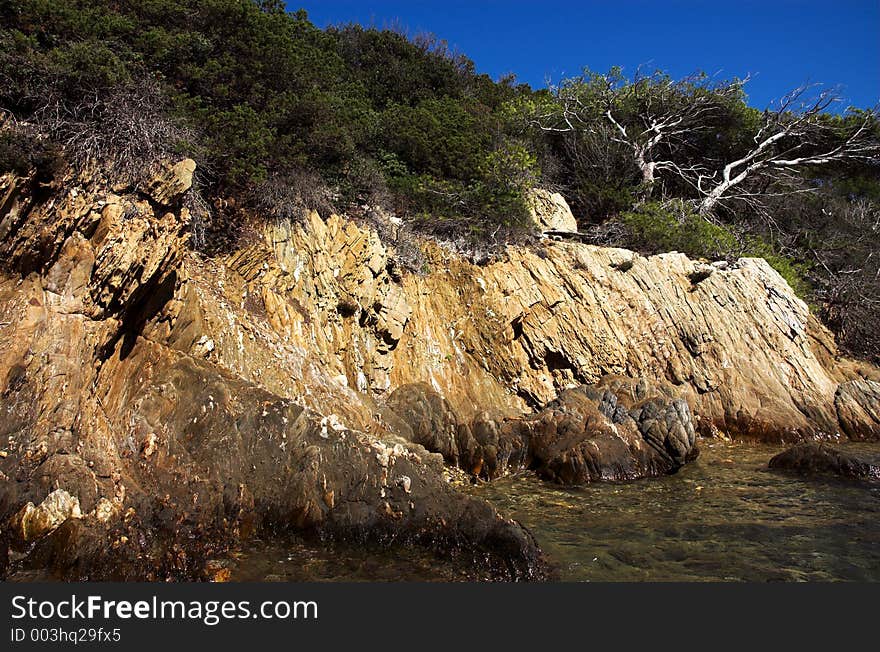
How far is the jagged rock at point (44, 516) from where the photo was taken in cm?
553

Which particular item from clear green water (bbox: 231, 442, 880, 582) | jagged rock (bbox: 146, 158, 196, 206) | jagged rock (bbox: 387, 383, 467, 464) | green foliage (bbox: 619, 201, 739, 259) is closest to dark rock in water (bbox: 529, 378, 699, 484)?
clear green water (bbox: 231, 442, 880, 582)

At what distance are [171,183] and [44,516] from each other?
499cm

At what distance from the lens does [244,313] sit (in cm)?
992

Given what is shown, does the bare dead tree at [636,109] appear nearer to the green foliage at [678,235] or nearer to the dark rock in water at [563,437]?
the green foliage at [678,235]

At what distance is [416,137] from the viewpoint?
17.0 meters

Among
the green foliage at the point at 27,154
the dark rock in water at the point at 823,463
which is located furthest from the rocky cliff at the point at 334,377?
the dark rock in water at the point at 823,463

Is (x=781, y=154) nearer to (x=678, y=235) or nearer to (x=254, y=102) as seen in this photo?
(x=678, y=235)

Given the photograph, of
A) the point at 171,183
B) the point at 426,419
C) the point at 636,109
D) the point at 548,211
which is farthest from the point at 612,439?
the point at 636,109

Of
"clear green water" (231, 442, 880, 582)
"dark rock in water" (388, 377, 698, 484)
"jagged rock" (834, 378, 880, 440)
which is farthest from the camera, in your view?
"jagged rock" (834, 378, 880, 440)

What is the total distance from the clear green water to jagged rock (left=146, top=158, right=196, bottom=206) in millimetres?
5266

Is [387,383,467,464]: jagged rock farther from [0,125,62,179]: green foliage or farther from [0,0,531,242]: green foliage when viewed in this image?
[0,125,62,179]: green foliage

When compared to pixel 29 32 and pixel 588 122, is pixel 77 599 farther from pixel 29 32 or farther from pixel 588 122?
pixel 588 122

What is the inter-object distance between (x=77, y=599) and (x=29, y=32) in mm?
9731

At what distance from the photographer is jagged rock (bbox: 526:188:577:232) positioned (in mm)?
17469
